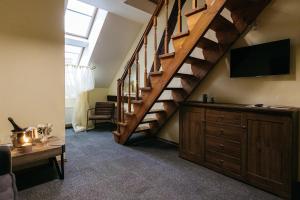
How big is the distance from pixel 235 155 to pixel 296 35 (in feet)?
5.18

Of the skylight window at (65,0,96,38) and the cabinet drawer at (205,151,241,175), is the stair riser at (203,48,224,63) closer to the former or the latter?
the cabinet drawer at (205,151,241,175)

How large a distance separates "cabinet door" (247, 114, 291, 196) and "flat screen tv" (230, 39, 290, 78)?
0.62 metres

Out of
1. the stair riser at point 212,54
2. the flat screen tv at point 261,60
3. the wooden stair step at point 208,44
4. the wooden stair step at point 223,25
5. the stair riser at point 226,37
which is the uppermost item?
the wooden stair step at point 223,25

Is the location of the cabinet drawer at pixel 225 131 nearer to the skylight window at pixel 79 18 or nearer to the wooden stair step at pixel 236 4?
the wooden stair step at pixel 236 4

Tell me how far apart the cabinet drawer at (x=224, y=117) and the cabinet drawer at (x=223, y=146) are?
10.2 inches

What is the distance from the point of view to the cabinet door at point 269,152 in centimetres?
190

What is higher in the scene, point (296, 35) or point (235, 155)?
point (296, 35)

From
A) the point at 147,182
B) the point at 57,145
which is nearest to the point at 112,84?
the point at 57,145

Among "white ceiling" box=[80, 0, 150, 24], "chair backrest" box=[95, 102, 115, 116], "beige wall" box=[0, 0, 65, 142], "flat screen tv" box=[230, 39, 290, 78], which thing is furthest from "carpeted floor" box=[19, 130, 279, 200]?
"white ceiling" box=[80, 0, 150, 24]

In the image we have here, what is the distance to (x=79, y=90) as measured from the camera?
500cm

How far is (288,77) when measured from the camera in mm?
2189

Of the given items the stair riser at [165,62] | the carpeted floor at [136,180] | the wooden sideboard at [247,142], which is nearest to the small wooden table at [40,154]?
the carpeted floor at [136,180]

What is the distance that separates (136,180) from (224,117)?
1397mm

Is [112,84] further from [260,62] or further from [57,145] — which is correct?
[260,62]
